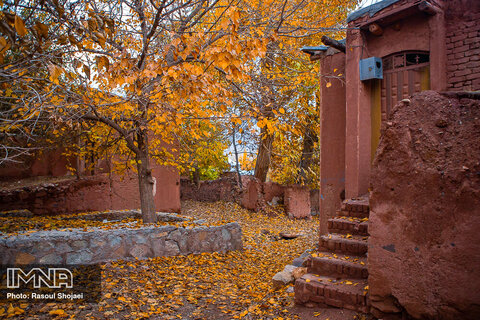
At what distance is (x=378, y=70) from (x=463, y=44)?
4.59ft

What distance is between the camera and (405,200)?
3535mm

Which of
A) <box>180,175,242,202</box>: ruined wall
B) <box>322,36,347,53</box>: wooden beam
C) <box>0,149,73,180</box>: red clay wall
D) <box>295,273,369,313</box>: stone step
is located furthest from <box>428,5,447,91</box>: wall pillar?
<box>0,149,73,180</box>: red clay wall

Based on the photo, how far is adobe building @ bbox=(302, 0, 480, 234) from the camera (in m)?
6.01

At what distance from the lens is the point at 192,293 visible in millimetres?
5109

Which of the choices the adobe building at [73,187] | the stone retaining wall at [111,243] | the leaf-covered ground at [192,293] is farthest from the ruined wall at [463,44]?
the adobe building at [73,187]

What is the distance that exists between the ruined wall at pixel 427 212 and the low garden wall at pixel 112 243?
386 centimetres

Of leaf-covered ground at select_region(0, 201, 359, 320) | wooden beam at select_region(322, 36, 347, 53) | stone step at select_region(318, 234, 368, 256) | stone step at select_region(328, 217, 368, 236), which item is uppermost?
wooden beam at select_region(322, 36, 347, 53)

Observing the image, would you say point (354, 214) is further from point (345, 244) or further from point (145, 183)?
point (145, 183)

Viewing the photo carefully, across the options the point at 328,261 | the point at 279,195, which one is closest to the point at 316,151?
the point at 279,195

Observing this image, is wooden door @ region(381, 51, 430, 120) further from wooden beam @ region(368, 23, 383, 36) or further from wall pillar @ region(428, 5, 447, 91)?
wooden beam @ region(368, 23, 383, 36)

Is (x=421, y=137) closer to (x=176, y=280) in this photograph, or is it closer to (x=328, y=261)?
(x=328, y=261)

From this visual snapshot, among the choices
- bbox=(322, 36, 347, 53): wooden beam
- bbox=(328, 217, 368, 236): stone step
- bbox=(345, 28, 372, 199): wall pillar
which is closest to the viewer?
bbox=(328, 217, 368, 236): stone step

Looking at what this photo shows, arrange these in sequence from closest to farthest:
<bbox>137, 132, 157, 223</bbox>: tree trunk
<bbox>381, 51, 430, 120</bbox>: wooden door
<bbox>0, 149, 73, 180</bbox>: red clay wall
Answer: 1. <bbox>381, 51, 430, 120</bbox>: wooden door
2. <bbox>137, 132, 157, 223</bbox>: tree trunk
3. <bbox>0, 149, 73, 180</bbox>: red clay wall

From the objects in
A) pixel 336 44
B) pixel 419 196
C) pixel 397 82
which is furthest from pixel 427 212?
pixel 336 44
